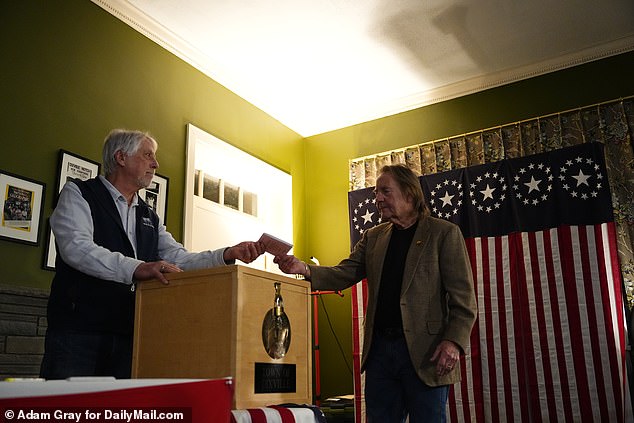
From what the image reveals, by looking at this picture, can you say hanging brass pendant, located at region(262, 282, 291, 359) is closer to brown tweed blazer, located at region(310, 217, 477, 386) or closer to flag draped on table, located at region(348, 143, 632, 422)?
brown tweed blazer, located at region(310, 217, 477, 386)

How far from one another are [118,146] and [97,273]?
1.82 feet

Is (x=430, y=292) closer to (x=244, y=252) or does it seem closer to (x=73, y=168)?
(x=244, y=252)

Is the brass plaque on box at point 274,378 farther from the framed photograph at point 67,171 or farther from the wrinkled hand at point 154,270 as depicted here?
the framed photograph at point 67,171

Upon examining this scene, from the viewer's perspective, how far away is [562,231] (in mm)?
3719

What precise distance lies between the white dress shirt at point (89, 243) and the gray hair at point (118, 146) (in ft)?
0.37

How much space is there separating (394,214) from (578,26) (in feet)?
8.26

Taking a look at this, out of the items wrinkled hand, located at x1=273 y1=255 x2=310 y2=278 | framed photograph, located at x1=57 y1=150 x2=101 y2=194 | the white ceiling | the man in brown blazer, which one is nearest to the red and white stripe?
the white ceiling

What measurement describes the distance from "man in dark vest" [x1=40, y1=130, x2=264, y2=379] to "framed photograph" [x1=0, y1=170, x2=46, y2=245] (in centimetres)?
126

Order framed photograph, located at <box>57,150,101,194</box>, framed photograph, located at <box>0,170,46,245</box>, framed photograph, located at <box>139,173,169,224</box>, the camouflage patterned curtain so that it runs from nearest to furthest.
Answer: framed photograph, located at <box>0,170,46,245</box> → framed photograph, located at <box>57,150,101,194</box> → framed photograph, located at <box>139,173,169,224</box> → the camouflage patterned curtain

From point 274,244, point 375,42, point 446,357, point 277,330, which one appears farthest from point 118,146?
point 375,42

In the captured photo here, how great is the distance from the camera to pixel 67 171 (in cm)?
309

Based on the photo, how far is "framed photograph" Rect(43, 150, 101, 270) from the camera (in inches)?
115

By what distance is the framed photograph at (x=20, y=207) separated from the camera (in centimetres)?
277

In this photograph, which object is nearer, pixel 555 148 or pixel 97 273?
pixel 97 273
